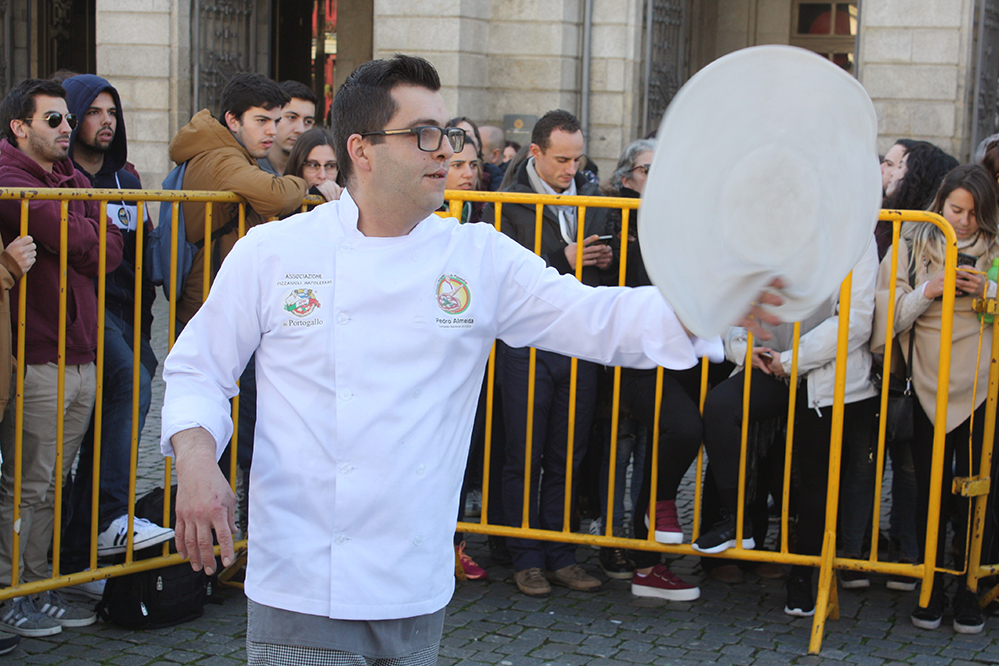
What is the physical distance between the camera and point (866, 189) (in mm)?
2027

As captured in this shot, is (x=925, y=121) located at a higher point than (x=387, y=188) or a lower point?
higher

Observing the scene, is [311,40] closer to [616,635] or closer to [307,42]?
[307,42]

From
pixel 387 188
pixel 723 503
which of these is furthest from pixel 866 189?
pixel 723 503

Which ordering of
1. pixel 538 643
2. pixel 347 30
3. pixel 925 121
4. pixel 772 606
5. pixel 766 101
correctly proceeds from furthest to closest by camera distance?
pixel 347 30 → pixel 925 121 → pixel 772 606 → pixel 538 643 → pixel 766 101

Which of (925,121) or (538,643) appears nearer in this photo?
(538,643)

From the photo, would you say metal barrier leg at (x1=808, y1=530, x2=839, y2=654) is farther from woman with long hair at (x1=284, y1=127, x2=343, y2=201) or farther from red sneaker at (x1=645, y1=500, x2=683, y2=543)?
woman with long hair at (x1=284, y1=127, x2=343, y2=201)

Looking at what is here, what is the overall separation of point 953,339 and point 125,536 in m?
3.46

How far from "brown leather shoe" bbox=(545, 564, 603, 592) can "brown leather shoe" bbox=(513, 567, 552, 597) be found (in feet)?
0.32

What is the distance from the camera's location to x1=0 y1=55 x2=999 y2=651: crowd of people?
4539 millimetres

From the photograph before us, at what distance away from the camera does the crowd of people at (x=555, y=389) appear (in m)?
4.54

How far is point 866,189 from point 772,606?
3.38m

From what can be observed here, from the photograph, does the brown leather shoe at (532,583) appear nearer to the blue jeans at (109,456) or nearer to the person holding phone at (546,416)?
the person holding phone at (546,416)

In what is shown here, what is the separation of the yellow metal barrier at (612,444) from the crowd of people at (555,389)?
47 millimetres

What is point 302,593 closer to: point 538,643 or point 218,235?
point 538,643
